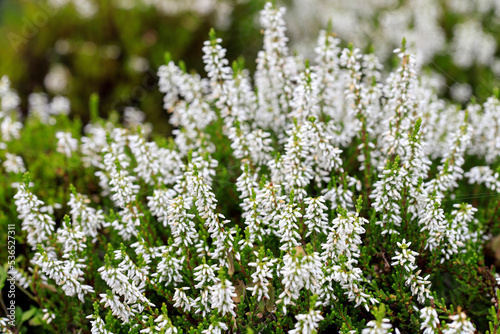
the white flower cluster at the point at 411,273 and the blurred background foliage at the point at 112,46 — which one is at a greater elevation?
the blurred background foliage at the point at 112,46

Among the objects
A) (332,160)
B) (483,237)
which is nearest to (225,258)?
(332,160)

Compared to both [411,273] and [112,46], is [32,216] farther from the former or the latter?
[112,46]

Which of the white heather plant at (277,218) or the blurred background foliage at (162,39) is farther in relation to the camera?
the blurred background foliage at (162,39)

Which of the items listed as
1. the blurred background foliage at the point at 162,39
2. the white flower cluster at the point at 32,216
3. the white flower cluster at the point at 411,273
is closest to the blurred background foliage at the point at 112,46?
the blurred background foliage at the point at 162,39

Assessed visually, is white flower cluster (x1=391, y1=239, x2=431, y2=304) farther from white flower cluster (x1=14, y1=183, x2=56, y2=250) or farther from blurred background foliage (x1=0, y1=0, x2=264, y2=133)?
blurred background foliage (x1=0, y1=0, x2=264, y2=133)

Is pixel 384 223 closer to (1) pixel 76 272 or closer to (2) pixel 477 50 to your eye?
(1) pixel 76 272

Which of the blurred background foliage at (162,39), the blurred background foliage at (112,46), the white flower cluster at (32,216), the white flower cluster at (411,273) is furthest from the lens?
the blurred background foliage at (112,46)

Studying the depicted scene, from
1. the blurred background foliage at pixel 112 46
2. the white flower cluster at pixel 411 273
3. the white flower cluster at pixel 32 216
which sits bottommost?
the white flower cluster at pixel 411 273

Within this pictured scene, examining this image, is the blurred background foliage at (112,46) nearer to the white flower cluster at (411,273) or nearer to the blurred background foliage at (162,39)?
the blurred background foliage at (162,39)

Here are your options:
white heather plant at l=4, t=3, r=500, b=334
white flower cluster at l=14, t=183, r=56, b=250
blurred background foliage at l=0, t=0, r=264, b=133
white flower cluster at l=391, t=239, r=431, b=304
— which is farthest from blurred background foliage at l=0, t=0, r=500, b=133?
white flower cluster at l=391, t=239, r=431, b=304
